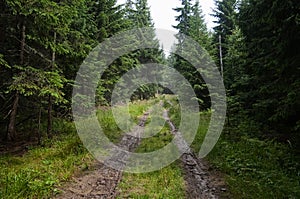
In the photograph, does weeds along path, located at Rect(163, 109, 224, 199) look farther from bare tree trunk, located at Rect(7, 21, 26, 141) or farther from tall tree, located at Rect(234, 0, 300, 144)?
bare tree trunk, located at Rect(7, 21, 26, 141)

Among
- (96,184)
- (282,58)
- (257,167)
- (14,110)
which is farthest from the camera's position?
(14,110)

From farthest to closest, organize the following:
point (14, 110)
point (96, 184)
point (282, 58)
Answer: point (14, 110) < point (282, 58) < point (96, 184)

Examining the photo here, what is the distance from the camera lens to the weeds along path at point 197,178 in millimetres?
7252

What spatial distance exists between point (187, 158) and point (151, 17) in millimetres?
39721

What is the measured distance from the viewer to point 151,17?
46.6 m

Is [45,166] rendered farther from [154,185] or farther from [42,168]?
[154,185]

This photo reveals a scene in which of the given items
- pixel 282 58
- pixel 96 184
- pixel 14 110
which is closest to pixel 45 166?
pixel 96 184

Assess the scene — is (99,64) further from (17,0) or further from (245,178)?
(245,178)

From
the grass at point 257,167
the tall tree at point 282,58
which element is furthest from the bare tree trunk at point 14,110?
the tall tree at point 282,58

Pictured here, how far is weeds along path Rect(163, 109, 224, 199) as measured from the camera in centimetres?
725

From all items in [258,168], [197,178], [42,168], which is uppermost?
[258,168]

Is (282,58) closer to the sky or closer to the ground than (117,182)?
closer to the sky

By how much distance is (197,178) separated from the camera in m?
8.63

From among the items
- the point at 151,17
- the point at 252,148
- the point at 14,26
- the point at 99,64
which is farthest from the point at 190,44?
the point at 151,17
